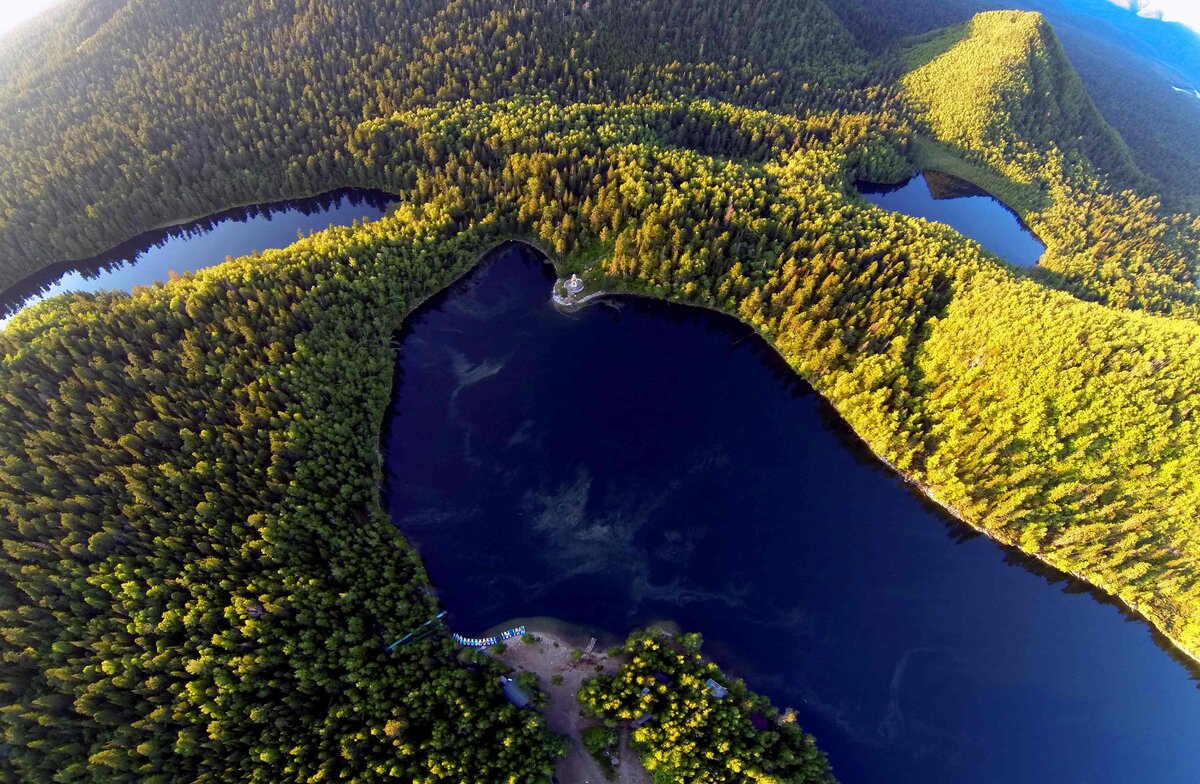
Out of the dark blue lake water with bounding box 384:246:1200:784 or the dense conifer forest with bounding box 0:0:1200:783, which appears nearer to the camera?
the dense conifer forest with bounding box 0:0:1200:783

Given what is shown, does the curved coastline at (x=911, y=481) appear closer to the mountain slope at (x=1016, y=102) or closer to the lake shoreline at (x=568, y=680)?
the lake shoreline at (x=568, y=680)

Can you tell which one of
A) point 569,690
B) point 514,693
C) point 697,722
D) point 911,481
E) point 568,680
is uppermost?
point 911,481

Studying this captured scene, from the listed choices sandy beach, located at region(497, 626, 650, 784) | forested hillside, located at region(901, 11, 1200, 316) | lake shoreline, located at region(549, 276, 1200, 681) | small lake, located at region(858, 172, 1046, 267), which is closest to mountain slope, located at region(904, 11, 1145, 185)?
forested hillside, located at region(901, 11, 1200, 316)

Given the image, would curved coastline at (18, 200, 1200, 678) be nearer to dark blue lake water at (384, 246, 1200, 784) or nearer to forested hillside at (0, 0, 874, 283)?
dark blue lake water at (384, 246, 1200, 784)

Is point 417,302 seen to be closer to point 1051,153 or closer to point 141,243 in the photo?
point 141,243

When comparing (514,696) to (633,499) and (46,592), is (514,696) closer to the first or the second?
(633,499)

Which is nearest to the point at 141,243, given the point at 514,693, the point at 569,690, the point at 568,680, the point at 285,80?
the point at 285,80
